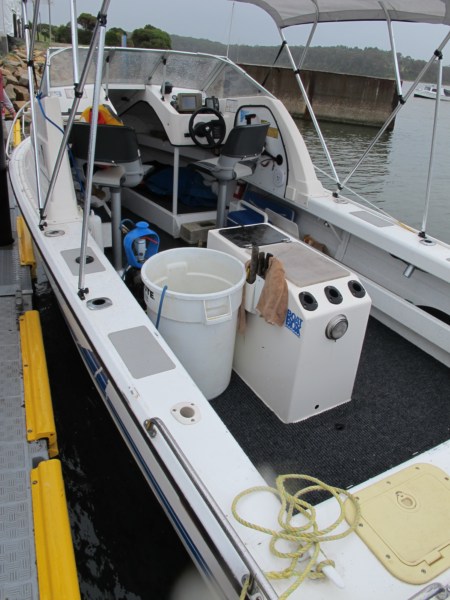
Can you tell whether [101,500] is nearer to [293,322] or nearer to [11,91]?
[293,322]

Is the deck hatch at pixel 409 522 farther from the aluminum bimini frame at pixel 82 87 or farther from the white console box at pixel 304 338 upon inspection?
the aluminum bimini frame at pixel 82 87

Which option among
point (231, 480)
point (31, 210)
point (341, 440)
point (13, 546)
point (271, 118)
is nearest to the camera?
point (231, 480)

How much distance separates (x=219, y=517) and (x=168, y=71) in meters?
4.07

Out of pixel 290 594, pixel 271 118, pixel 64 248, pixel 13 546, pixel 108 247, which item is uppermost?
pixel 271 118

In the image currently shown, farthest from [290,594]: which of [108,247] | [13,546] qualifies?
[108,247]

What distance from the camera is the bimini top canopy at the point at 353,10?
262cm

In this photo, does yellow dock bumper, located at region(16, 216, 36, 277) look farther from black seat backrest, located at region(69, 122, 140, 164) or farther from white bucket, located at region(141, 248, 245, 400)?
white bucket, located at region(141, 248, 245, 400)

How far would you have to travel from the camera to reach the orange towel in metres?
1.94

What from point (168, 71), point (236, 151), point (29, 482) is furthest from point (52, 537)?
point (168, 71)

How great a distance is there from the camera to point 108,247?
3.59 metres

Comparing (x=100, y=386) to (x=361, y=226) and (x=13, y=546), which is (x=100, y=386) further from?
(x=361, y=226)

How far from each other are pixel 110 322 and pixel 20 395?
→ 2.21 ft

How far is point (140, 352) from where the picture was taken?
166cm

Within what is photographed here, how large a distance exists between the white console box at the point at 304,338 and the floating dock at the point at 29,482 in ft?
3.11
